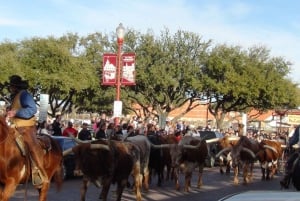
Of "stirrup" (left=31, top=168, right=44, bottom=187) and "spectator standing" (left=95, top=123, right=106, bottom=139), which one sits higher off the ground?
"spectator standing" (left=95, top=123, right=106, bottom=139)

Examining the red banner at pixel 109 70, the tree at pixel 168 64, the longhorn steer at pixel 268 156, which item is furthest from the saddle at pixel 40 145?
the tree at pixel 168 64

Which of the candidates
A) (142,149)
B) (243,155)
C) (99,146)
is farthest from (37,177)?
(243,155)

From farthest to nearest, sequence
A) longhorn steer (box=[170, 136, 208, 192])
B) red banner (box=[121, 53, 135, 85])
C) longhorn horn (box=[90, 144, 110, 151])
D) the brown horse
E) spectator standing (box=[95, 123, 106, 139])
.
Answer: red banner (box=[121, 53, 135, 85])
spectator standing (box=[95, 123, 106, 139])
longhorn steer (box=[170, 136, 208, 192])
longhorn horn (box=[90, 144, 110, 151])
the brown horse

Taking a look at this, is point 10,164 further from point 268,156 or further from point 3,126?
point 268,156

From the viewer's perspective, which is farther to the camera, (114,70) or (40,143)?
(114,70)

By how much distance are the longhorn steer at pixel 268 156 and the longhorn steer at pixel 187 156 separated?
384 centimetres

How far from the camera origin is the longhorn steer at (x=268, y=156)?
21109 mm

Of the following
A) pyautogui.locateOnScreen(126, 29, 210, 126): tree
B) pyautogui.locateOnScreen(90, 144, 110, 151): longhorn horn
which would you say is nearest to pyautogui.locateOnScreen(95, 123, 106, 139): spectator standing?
pyautogui.locateOnScreen(90, 144, 110, 151): longhorn horn

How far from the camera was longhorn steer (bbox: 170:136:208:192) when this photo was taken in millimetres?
16719

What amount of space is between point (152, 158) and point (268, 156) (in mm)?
5809

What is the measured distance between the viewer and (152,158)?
17.2 metres

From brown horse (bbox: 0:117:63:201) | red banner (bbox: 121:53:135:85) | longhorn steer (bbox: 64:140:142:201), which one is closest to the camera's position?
brown horse (bbox: 0:117:63:201)

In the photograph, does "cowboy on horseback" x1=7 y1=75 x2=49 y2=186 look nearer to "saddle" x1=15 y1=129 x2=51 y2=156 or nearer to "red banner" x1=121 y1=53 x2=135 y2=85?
"saddle" x1=15 y1=129 x2=51 y2=156

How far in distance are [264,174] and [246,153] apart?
7.56ft
